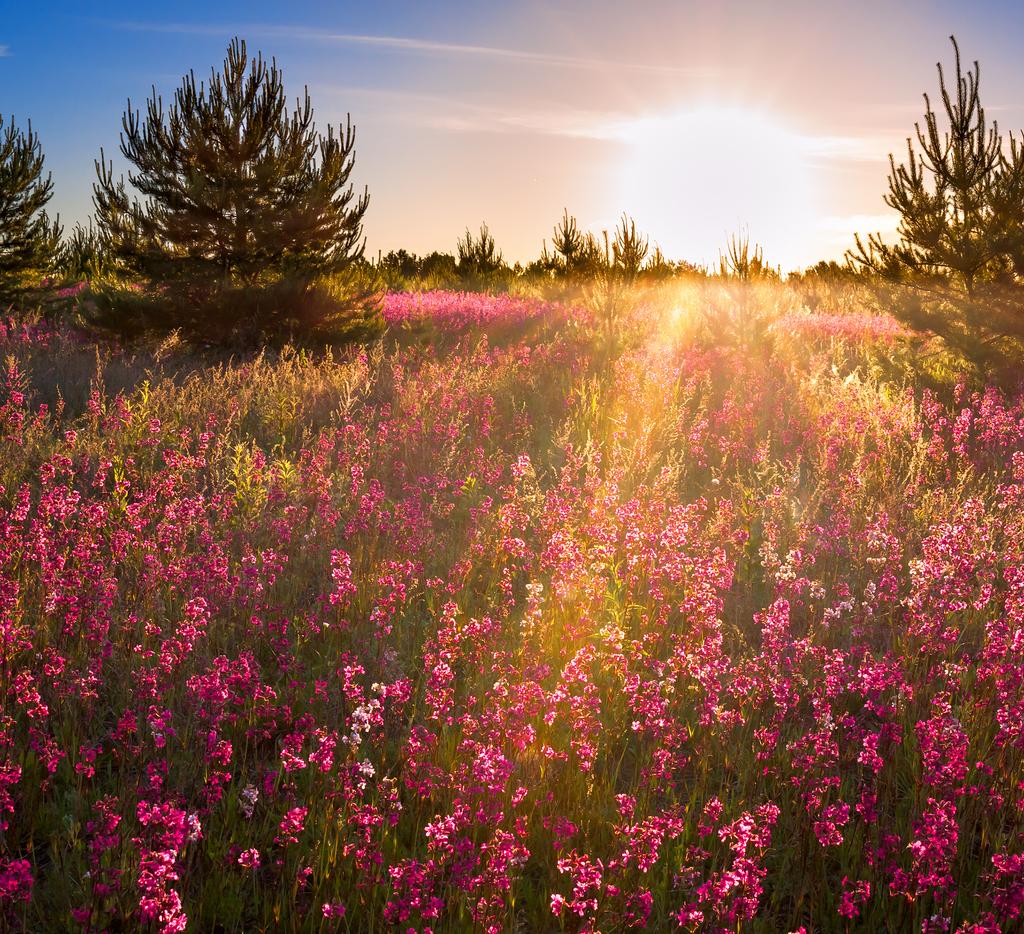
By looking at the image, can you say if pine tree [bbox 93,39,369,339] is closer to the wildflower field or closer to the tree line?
the tree line

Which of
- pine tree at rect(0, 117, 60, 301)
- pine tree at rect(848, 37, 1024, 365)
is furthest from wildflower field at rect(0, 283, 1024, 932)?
pine tree at rect(0, 117, 60, 301)

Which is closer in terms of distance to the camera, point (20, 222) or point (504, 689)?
point (504, 689)

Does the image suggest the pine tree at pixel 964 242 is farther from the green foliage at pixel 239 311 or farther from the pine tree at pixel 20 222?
the pine tree at pixel 20 222

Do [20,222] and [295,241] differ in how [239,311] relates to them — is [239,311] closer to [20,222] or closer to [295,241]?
[295,241]

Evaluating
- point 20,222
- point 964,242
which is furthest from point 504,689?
point 20,222

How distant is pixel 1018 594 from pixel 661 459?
152 inches

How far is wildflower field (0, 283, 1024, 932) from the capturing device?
2273mm

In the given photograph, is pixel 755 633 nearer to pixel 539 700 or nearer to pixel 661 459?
pixel 539 700

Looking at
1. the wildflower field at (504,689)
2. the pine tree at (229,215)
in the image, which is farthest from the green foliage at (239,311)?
the wildflower field at (504,689)

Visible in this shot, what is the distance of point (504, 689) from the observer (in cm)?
300

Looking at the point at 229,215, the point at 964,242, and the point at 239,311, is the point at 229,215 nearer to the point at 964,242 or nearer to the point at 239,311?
the point at 239,311

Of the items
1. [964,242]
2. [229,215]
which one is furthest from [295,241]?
[964,242]

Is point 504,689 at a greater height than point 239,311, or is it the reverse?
point 239,311

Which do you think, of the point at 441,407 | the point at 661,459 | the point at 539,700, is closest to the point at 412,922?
the point at 539,700
